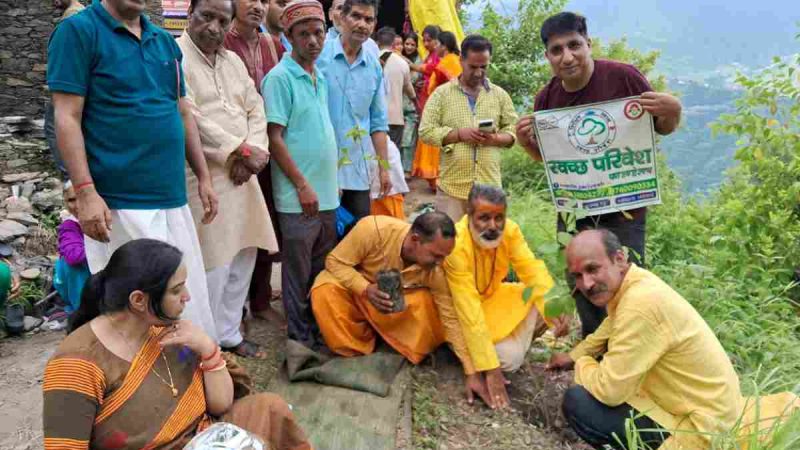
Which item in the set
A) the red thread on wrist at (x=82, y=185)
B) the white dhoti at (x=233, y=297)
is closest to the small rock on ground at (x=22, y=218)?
the white dhoti at (x=233, y=297)

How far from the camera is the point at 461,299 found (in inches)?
134

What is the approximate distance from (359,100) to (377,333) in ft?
4.73

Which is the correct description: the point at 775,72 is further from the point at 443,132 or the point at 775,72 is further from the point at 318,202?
the point at 318,202

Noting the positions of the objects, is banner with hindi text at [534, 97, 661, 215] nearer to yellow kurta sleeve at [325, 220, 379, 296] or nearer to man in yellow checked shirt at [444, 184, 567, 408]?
man in yellow checked shirt at [444, 184, 567, 408]

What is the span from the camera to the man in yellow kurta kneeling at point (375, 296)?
3.53 meters

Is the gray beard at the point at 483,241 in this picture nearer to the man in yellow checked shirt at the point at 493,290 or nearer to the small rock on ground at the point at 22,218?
the man in yellow checked shirt at the point at 493,290

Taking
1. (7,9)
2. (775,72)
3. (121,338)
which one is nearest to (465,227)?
(121,338)

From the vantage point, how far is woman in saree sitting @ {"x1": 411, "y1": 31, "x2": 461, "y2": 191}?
266 inches

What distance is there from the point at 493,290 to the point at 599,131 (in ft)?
3.73

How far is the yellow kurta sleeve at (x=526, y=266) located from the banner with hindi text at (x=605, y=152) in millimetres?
457

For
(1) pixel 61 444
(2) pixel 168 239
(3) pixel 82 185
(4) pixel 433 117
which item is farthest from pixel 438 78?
(1) pixel 61 444

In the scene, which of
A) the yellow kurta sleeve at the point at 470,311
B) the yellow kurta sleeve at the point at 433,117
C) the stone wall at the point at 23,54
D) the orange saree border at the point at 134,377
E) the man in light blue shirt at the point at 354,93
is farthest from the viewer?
the stone wall at the point at 23,54

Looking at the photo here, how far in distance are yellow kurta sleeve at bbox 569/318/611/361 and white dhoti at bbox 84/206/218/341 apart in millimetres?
1829

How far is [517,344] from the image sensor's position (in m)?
3.55
